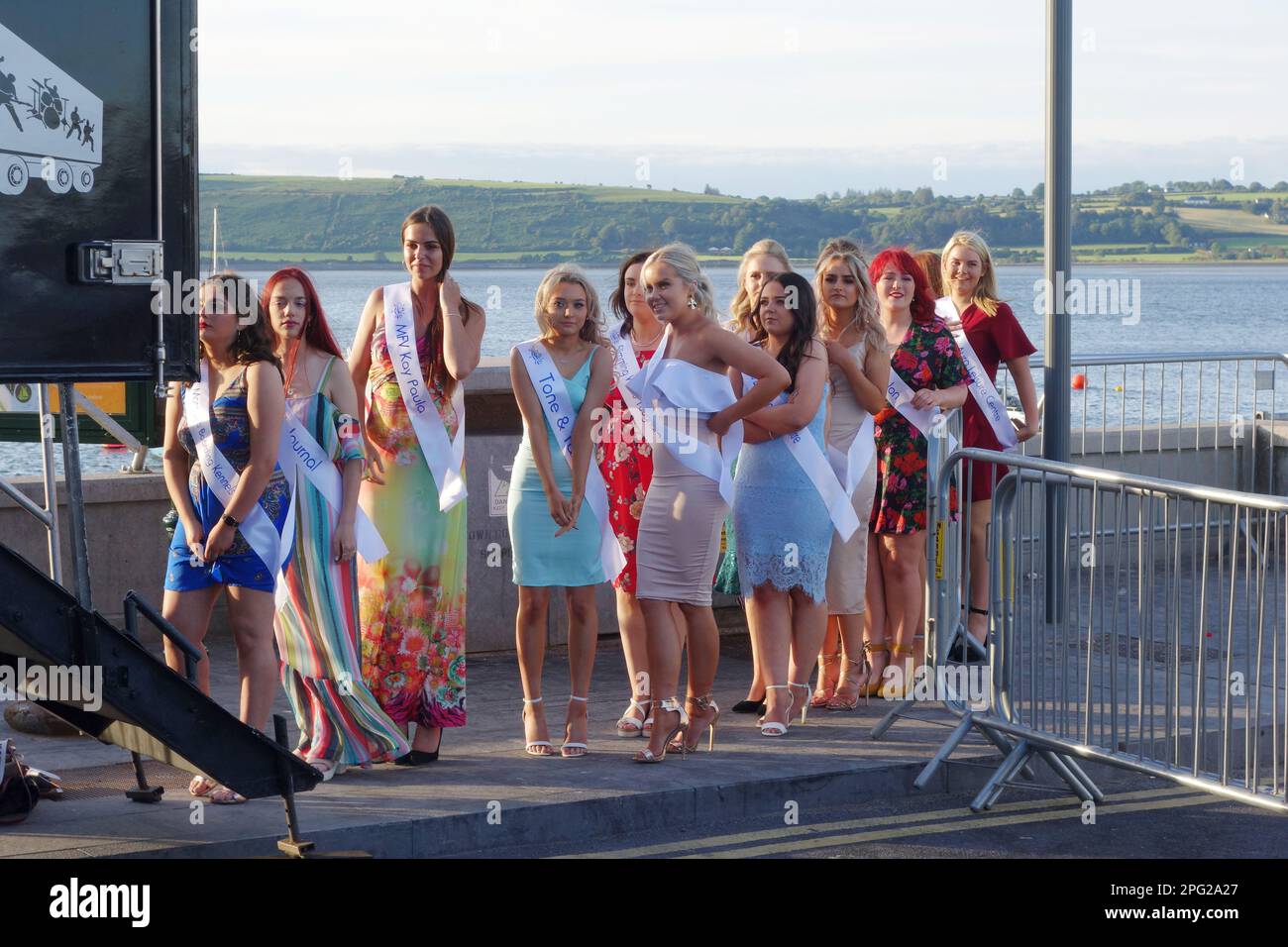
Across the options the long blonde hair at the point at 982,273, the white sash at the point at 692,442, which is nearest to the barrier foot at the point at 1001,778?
the white sash at the point at 692,442

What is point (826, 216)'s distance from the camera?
34.4 metres

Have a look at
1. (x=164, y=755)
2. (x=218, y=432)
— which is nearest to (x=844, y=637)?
(x=218, y=432)

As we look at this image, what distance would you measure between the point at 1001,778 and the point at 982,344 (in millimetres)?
2817

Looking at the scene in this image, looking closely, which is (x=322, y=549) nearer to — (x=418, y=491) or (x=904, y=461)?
(x=418, y=491)

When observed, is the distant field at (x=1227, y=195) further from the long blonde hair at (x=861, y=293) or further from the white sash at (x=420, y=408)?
the white sash at (x=420, y=408)

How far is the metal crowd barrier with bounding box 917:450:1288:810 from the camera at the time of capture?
5.57 m

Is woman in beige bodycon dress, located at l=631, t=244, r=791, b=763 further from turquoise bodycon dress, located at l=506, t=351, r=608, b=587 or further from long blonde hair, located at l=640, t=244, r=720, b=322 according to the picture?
turquoise bodycon dress, located at l=506, t=351, r=608, b=587

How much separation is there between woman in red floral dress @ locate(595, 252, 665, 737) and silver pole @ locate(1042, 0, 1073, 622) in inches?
100

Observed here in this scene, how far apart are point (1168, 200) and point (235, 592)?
167 feet

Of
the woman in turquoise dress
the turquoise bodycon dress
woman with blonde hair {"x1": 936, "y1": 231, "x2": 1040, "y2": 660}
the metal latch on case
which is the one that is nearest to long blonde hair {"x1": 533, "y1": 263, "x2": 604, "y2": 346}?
the woman in turquoise dress

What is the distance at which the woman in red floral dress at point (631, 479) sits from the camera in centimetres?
749

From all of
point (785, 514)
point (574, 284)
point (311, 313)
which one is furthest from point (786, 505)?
point (311, 313)
